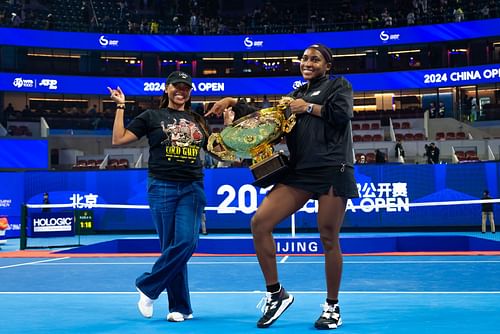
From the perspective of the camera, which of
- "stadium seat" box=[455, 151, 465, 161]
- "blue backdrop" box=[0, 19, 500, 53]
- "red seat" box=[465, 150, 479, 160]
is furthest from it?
"blue backdrop" box=[0, 19, 500, 53]

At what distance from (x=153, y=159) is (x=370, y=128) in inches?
1138

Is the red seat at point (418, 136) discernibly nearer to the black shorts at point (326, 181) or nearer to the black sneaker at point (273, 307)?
the black shorts at point (326, 181)

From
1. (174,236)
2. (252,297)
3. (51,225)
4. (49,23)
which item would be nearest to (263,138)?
(174,236)

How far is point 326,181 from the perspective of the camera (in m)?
4.82

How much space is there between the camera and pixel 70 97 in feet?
136

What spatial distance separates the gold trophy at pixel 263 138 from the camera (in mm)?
4902

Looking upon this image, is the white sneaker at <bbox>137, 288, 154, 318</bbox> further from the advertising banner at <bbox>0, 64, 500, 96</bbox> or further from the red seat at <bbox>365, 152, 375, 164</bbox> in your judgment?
the advertising banner at <bbox>0, 64, 500, 96</bbox>

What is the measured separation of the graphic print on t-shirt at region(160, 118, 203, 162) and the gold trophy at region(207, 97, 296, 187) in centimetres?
35

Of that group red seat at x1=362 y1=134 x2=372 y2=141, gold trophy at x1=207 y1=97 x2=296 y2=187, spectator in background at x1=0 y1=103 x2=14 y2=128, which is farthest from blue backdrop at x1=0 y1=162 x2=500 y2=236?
spectator in background at x1=0 y1=103 x2=14 y2=128

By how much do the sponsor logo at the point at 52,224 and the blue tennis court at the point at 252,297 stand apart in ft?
18.3

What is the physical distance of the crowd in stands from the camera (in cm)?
3775

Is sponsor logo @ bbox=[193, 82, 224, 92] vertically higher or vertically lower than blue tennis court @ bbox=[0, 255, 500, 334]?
higher

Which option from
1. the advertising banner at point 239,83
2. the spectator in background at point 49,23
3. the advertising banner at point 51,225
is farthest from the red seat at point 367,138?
the spectator in background at point 49,23

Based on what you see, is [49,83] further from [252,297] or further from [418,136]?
[252,297]
